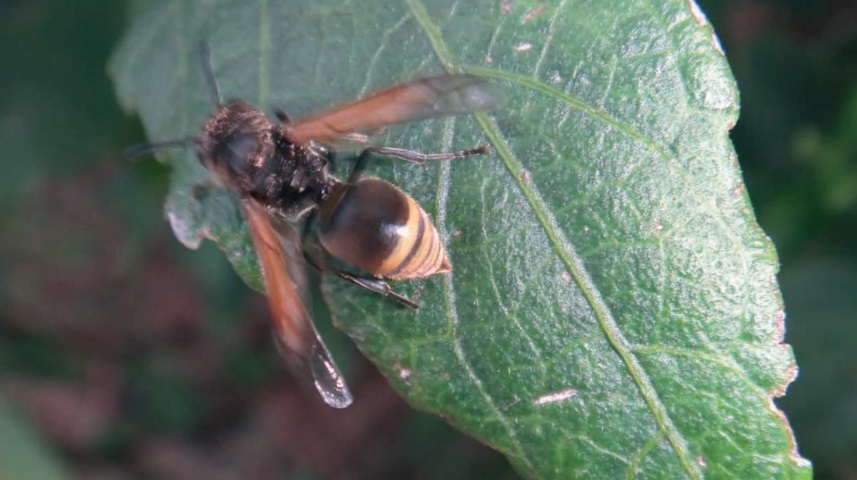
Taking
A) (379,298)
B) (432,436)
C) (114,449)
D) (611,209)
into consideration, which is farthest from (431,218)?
(114,449)

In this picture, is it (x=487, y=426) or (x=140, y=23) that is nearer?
(x=487, y=426)

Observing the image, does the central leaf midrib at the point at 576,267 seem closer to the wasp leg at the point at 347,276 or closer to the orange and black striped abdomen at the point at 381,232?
the orange and black striped abdomen at the point at 381,232

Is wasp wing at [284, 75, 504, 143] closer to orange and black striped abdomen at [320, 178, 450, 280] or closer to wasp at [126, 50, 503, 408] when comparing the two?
wasp at [126, 50, 503, 408]

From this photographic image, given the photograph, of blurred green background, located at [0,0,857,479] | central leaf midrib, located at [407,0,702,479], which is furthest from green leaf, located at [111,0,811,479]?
blurred green background, located at [0,0,857,479]

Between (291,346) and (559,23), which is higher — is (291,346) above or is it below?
below

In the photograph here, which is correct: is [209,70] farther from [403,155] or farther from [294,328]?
[294,328]

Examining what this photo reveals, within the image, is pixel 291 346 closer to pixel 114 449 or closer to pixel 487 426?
pixel 487 426
